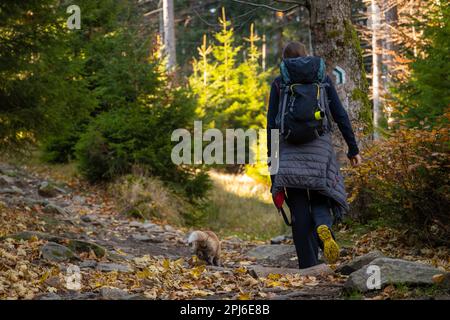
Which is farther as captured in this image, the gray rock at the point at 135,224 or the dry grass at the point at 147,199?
the dry grass at the point at 147,199

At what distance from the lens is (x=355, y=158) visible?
5996 millimetres

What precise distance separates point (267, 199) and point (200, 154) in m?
5.78

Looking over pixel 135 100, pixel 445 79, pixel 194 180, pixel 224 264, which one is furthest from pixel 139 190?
pixel 445 79

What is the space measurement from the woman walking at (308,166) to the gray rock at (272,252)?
213 cm

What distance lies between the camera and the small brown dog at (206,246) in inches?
270

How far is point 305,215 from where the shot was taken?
588 centimetres

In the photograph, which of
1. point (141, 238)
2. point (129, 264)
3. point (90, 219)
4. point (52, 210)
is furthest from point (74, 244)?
point (90, 219)

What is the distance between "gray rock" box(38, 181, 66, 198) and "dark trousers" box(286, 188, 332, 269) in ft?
24.6

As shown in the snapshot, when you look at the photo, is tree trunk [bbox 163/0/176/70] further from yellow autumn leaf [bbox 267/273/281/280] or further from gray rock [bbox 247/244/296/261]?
yellow autumn leaf [bbox 267/273/281/280]

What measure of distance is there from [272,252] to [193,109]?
5.85 meters

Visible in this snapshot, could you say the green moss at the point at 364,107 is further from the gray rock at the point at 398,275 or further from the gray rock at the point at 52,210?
the gray rock at the point at 52,210

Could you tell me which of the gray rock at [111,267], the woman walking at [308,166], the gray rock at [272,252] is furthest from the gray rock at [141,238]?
the woman walking at [308,166]

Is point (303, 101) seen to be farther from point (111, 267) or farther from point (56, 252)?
point (56, 252)

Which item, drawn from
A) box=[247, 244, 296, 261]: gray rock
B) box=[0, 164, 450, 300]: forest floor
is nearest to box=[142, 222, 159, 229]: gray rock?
box=[0, 164, 450, 300]: forest floor
